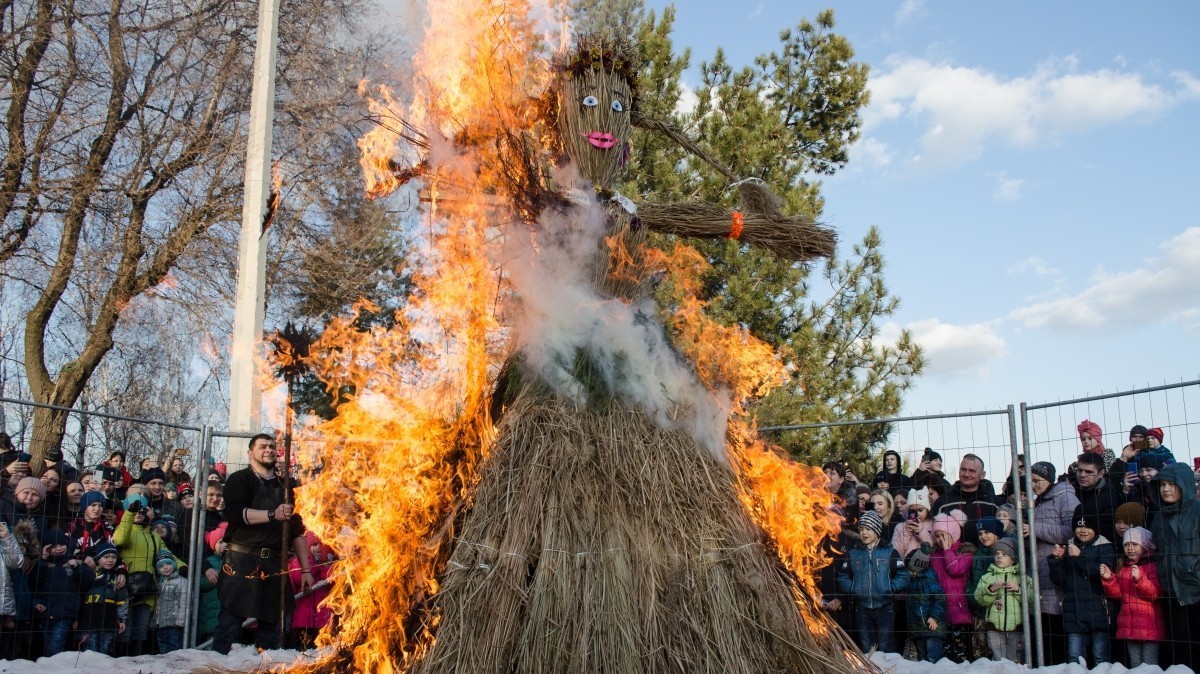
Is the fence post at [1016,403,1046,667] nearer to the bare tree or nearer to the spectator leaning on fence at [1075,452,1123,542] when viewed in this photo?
the spectator leaning on fence at [1075,452,1123,542]

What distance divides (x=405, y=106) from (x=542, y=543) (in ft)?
8.81

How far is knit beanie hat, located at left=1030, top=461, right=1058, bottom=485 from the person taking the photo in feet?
22.3

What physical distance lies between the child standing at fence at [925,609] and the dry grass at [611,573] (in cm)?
299

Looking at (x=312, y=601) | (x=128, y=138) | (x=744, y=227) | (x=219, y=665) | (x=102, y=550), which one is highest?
(x=128, y=138)

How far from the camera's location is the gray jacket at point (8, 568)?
6.54m

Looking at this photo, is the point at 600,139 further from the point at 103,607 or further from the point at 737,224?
the point at 103,607

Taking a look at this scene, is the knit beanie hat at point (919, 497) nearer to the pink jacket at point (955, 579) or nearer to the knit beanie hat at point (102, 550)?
the pink jacket at point (955, 579)

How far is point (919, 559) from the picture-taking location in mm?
7180

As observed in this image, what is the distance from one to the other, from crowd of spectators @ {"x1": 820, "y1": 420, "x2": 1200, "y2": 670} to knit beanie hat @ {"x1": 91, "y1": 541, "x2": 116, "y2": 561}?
575 cm

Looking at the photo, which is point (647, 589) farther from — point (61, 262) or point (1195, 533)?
point (61, 262)

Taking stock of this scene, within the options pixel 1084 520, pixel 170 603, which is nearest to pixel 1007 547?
pixel 1084 520

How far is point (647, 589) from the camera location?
4.05 metres

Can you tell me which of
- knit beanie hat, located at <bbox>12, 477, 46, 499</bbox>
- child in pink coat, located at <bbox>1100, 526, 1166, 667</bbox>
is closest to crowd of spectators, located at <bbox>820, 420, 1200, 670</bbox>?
child in pink coat, located at <bbox>1100, 526, 1166, 667</bbox>

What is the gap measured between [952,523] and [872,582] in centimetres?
78
